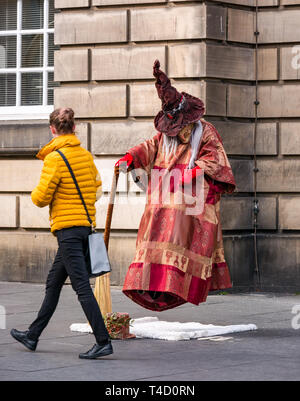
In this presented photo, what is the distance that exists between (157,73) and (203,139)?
64 centimetres

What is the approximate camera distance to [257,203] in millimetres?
11742

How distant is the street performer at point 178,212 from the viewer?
8.14 metres

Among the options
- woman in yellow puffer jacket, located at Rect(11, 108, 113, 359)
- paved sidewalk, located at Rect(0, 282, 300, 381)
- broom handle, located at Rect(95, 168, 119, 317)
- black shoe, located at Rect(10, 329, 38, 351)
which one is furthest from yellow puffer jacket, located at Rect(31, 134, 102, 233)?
paved sidewalk, located at Rect(0, 282, 300, 381)

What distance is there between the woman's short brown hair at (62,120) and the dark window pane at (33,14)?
5762 millimetres

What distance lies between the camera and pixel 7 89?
13156 millimetres

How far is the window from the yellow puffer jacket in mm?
5493

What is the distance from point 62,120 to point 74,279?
3.62ft

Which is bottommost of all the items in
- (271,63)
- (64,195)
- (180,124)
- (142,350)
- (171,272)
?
(142,350)

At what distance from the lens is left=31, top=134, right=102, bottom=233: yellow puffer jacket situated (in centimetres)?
716

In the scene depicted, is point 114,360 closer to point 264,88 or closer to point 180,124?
point 180,124

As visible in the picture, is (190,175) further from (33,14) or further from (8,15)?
(8,15)

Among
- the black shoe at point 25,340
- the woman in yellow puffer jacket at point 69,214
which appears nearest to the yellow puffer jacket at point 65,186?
the woman in yellow puffer jacket at point 69,214
